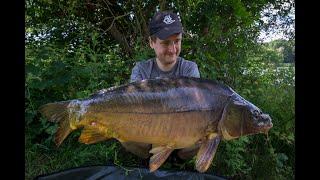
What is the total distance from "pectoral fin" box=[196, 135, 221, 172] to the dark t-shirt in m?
0.82

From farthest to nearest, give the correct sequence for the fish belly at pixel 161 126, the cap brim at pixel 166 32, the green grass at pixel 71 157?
the green grass at pixel 71 157 → the cap brim at pixel 166 32 → the fish belly at pixel 161 126

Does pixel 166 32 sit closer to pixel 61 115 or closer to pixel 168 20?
pixel 168 20

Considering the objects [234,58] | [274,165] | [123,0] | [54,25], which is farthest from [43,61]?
[274,165]

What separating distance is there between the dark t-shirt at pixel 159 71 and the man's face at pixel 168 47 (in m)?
0.16

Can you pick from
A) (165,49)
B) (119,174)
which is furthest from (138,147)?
(165,49)

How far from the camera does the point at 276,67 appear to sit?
157 inches

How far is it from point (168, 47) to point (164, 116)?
25.2 inches

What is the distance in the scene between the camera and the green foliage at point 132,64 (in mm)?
2904

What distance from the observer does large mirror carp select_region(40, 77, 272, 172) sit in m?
1.60

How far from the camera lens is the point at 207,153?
1.63 m

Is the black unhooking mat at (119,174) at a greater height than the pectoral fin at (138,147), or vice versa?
the pectoral fin at (138,147)

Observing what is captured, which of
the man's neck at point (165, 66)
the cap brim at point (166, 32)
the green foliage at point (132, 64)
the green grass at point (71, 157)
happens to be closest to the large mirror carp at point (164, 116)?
the cap brim at point (166, 32)

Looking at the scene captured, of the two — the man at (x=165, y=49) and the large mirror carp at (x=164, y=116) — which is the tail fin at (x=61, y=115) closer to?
the large mirror carp at (x=164, y=116)
